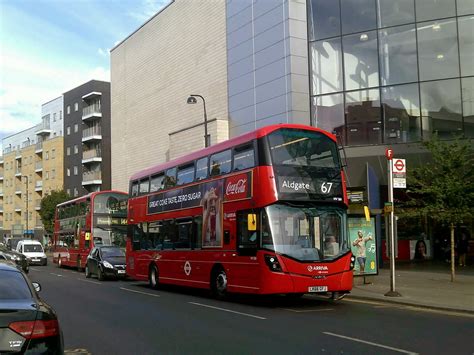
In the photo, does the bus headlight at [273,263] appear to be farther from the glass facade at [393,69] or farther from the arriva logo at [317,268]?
the glass facade at [393,69]

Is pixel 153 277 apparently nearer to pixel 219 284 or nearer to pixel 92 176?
pixel 219 284

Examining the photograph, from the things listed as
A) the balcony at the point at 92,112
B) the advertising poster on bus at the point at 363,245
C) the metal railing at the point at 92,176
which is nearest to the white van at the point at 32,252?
the advertising poster on bus at the point at 363,245

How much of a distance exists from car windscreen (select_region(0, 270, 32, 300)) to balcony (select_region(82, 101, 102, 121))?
70.9 metres

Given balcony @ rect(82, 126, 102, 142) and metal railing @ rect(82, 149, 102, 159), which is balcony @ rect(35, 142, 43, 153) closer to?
balcony @ rect(82, 126, 102, 142)

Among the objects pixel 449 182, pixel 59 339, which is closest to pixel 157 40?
pixel 449 182

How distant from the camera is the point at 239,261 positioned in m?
13.8

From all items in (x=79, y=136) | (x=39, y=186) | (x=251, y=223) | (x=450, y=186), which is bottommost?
(x=251, y=223)

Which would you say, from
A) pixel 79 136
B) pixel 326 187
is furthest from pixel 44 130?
pixel 326 187

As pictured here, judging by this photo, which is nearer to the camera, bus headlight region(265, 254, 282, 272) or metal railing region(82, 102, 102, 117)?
bus headlight region(265, 254, 282, 272)

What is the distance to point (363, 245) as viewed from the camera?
17.7 m

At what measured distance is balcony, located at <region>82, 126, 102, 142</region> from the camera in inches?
2938

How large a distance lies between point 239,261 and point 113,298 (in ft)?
14.6

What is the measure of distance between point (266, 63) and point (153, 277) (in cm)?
1684

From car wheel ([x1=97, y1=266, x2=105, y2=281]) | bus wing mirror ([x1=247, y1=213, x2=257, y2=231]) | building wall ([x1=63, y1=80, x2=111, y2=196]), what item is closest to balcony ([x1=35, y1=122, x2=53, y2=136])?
building wall ([x1=63, y1=80, x2=111, y2=196])
